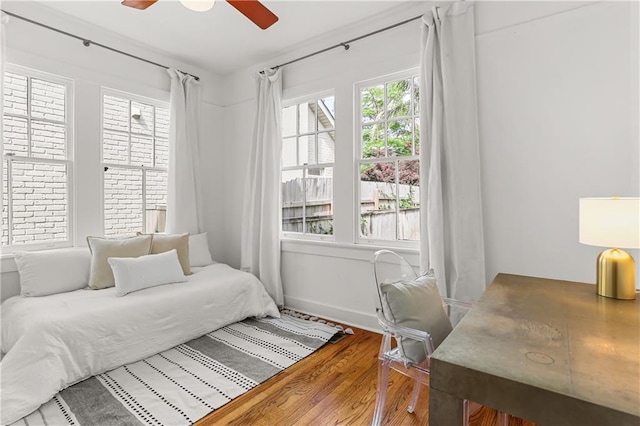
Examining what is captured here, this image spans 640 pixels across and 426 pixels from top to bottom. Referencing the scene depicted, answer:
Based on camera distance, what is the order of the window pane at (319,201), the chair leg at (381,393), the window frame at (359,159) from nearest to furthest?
the chair leg at (381,393) → the window frame at (359,159) → the window pane at (319,201)

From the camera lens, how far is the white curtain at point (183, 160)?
3541mm

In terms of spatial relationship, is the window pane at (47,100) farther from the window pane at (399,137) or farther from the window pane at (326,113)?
the window pane at (399,137)

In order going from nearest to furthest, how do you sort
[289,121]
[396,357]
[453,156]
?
1. [396,357]
2. [453,156]
3. [289,121]

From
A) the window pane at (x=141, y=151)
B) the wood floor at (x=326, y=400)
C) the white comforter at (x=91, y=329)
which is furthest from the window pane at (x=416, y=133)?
the window pane at (x=141, y=151)

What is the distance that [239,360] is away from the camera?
92.0 inches

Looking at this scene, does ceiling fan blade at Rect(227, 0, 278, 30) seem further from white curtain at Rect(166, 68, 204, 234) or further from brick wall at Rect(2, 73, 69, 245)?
brick wall at Rect(2, 73, 69, 245)

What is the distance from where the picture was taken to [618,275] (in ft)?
4.97

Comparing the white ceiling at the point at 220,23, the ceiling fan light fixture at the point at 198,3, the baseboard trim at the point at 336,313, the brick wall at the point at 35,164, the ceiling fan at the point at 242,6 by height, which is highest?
the white ceiling at the point at 220,23

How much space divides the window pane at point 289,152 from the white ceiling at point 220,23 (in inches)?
39.1

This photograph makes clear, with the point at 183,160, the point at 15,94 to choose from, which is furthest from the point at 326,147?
the point at 15,94

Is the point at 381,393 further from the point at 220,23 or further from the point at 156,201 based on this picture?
Answer: the point at 220,23

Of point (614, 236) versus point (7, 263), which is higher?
point (614, 236)

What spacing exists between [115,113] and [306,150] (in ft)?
6.64

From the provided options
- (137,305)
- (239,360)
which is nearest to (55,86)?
(137,305)
